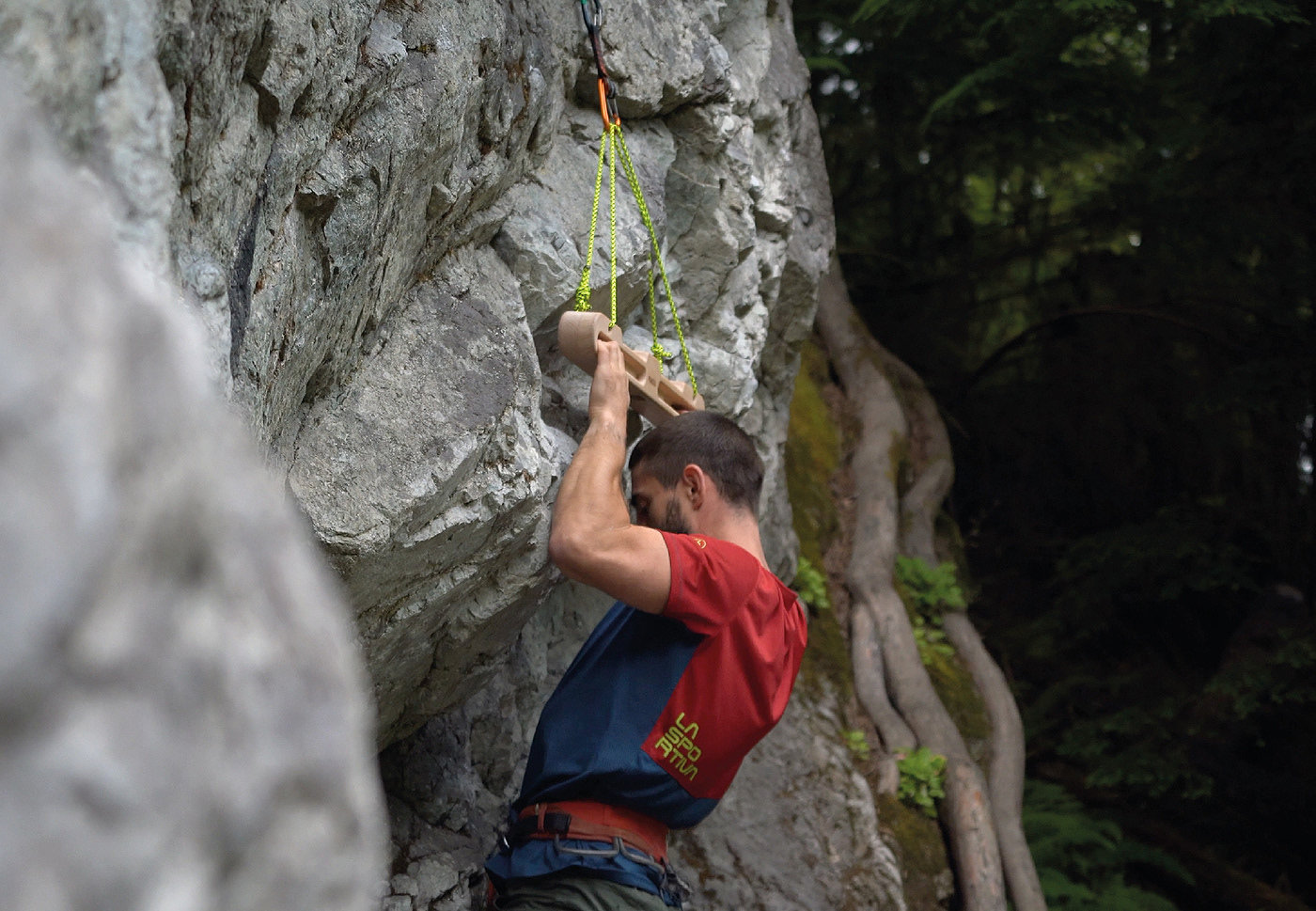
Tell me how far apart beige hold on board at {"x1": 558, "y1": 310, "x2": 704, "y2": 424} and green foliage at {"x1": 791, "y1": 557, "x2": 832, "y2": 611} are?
8.75 feet

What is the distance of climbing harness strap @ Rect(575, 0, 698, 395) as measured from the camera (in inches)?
117

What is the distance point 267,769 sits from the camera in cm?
70

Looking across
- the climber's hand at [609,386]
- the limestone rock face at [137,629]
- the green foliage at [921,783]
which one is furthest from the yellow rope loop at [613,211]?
the green foliage at [921,783]

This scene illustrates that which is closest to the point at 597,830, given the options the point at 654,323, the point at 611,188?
the point at 654,323

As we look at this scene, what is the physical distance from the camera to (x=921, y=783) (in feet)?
16.6

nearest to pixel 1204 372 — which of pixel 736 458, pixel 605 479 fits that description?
pixel 736 458

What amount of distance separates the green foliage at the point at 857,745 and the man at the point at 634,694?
2488 mm

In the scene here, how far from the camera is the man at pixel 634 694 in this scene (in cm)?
250

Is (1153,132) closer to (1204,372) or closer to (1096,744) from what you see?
(1204,372)

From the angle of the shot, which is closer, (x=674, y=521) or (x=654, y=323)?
(x=674, y=521)

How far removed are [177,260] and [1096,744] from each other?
6494 mm

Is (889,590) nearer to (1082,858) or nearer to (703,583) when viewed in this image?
(1082,858)

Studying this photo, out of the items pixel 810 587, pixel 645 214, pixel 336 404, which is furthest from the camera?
pixel 810 587

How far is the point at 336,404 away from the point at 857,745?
377cm
